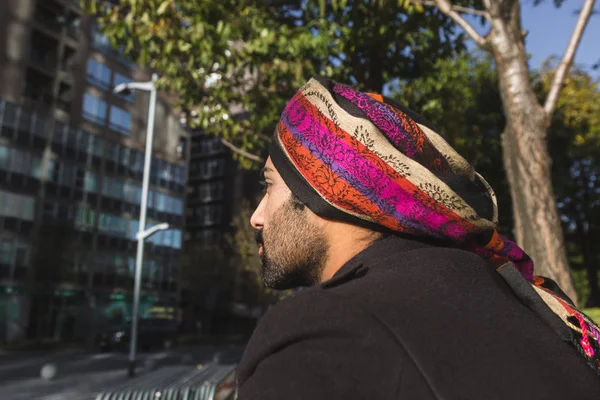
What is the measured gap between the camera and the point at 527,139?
568 cm

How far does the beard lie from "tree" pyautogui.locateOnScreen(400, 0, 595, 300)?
4.11m

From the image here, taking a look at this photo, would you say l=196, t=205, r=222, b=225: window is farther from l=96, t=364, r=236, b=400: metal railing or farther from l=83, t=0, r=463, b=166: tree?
l=96, t=364, r=236, b=400: metal railing

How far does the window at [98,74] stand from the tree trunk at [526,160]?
44.4 meters

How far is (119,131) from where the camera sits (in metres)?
49.6

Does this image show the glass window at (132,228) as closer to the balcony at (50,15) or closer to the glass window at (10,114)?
the glass window at (10,114)

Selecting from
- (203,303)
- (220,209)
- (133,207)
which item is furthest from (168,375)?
(220,209)

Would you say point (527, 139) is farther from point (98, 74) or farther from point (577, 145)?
point (98, 74)

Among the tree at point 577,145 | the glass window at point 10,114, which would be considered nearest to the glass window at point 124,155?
the glass window at point 10,114

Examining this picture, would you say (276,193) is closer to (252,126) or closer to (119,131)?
(252,126)

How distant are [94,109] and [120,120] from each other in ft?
10.4

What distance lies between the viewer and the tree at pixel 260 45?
29.4 feet

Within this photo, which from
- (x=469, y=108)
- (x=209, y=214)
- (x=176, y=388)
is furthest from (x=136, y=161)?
(x=176, y=388)

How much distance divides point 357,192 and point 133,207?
50.5 meters

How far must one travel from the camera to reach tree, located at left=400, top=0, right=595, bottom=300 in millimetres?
5363
